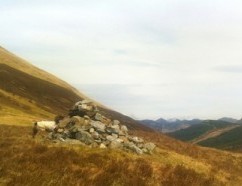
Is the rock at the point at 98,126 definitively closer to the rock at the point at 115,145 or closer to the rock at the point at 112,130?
the rock at the point at 112,130

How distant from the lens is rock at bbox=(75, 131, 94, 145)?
30.7 meters

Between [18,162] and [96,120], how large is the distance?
20.2 m

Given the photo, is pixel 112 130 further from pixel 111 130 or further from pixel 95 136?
pixel 95 136

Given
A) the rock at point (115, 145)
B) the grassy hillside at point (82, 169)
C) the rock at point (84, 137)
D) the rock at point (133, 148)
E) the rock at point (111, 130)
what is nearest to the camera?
the grassy hillside at point (82, 169)

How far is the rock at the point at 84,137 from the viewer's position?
30689 millimetres

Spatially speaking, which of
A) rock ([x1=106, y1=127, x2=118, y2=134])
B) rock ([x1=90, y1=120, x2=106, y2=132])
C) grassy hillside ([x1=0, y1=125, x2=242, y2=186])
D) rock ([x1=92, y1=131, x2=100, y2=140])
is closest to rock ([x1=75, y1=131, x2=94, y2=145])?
rock ([x1=92, y1=131, x2=100, y2=140])

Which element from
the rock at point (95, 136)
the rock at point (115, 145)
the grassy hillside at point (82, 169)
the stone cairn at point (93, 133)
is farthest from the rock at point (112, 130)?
the grassy hillside at point (82, 169)

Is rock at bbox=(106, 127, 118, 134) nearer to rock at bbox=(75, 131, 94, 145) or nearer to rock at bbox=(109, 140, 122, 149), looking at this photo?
rock at bbox=(109, 140, 122, 149)

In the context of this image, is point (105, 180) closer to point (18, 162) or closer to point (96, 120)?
point (18, 162)

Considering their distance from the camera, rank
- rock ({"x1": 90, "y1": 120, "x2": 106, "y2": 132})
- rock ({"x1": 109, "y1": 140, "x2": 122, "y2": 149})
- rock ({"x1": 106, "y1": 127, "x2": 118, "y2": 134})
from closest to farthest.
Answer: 1. rock ({"x1": 109, "y1": 140, "x2": 122, "y2": 149})
2. rock ({"x1": 90, "y1": 120, "x2": 106, "y2": 132})
3. rock ({"x1": 106, "y1": 127, "x2": 118, "y2": 134})

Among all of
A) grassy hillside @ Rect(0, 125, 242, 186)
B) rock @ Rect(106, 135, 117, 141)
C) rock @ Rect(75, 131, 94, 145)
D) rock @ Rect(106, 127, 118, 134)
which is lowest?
grassy hillside @ Rect(0, 125, 242, 186)

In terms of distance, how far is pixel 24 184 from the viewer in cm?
1303

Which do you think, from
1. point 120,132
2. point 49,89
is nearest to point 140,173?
point 120,132

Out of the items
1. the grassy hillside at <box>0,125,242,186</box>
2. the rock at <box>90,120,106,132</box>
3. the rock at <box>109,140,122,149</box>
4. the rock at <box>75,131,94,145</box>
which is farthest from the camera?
the rock at <box>90,120,106,132</box>
